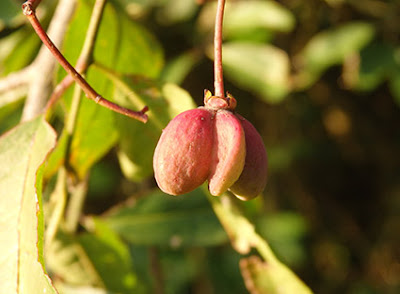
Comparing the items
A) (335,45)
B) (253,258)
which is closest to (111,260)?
(253,258)

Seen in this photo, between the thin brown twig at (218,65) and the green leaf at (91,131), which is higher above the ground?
the thin brown twig at (218,65)

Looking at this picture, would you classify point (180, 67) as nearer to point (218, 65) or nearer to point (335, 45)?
point (335, 45)

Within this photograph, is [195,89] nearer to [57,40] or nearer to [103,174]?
[103,174]

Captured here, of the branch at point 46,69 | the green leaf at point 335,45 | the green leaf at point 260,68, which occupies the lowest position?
the green leaf at point 335,45

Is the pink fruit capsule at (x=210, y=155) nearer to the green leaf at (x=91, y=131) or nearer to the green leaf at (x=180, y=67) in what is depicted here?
the green leaf at (x=91, y=131)

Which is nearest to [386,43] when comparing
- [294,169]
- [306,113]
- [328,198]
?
[306,113]

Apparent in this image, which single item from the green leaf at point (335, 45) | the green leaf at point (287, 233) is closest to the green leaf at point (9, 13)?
the green leaf at point (335, 45)

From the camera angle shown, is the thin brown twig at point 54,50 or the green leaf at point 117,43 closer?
the thin brown twig at point 54,50
